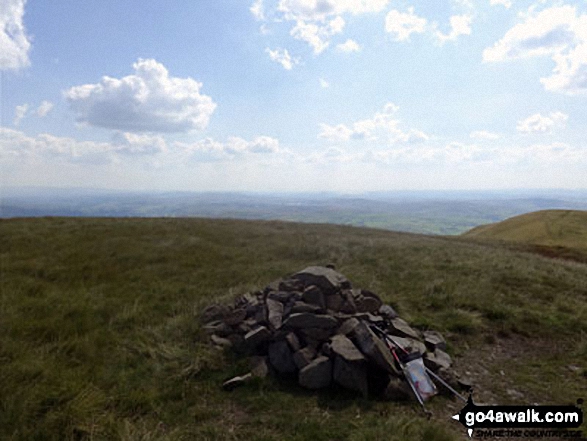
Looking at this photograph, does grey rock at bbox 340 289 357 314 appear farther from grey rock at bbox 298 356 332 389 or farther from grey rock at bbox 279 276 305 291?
grey rock at bbox 298 356 332 389

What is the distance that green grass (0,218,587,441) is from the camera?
5.53m

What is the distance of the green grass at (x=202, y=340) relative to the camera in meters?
5.53

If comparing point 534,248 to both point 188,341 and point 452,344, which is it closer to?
point 452,344

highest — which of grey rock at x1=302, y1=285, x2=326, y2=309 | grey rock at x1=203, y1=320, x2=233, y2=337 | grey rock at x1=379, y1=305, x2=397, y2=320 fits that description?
grey rock at x1=302, y1=285, x2=326, y2=309

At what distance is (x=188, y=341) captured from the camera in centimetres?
858

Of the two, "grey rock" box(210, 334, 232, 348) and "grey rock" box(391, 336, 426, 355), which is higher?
"grey rock" box(391, 336, 426, 355)

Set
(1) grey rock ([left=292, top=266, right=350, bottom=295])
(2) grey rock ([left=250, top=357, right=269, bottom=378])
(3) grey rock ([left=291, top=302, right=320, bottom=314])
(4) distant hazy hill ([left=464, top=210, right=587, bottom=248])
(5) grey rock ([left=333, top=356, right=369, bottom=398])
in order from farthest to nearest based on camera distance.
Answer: (4) distant hazy hill ([left=464, top=210, right=587, bottom=248]) < (1) grey rock ([left=292, top=266, right=350, bottom=295]) < (3) grey rock ([left=291, top=302, right=320, bottom=314]) < (2) grey rock ([left=250, top=357, right=269, bottom=378]) < (5) grey rock ([left=333, top=356, right=369, bottom=398])

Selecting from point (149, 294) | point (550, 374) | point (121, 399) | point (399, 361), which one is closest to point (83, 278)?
point (149, 294)

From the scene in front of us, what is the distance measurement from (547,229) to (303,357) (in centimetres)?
5426

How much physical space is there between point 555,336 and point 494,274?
21.0 ft

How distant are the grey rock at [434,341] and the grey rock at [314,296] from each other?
3014 millimetres

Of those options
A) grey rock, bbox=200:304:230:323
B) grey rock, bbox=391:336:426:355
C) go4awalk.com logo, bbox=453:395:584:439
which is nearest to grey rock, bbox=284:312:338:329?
grey rock, bbox=391:336:426:355

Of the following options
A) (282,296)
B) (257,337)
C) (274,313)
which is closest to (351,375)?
(257,337)

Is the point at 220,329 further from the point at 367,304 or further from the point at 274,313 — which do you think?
the point at 367,304
